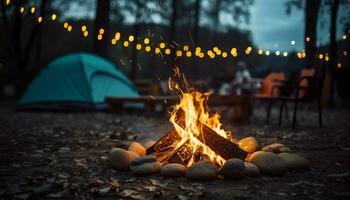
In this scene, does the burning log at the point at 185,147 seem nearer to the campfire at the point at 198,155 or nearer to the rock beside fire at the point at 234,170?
the campfire at the point at 198,155

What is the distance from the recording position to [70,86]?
1084 centimetres

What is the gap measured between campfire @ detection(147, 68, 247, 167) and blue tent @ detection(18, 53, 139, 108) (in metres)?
6.72

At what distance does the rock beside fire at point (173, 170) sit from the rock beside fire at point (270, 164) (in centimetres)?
76

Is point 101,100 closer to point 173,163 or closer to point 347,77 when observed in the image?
point 173,163

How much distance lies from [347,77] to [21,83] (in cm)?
1320

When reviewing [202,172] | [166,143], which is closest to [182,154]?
[166,143]

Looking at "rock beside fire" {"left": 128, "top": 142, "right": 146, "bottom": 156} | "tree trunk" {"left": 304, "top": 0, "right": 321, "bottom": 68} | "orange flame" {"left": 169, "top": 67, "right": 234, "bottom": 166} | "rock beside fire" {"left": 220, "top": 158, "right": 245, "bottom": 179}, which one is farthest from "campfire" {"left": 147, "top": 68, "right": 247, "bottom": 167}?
"tree trunk" {"left": 304, "top": 0, "right": 321, "bottom": 68}

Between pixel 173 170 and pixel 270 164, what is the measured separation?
96 cm

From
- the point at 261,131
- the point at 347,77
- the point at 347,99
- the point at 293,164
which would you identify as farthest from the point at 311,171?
the point at 347,99

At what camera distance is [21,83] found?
16359 mm

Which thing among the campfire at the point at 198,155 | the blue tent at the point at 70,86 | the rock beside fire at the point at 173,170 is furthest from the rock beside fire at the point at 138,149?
the blue tent at the point at 70,86

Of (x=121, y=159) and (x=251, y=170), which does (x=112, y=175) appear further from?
(x=251, y=170)

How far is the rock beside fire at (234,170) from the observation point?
3.53m

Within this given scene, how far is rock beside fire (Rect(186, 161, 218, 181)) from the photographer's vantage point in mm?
3527
